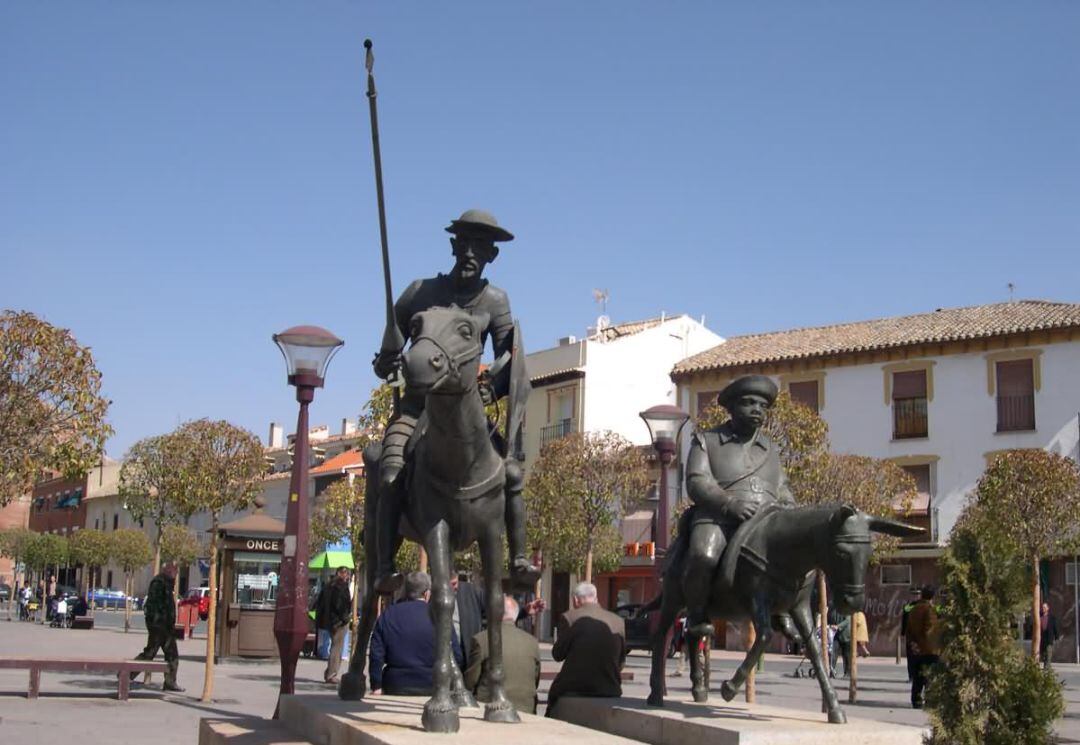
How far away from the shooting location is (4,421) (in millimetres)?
15617

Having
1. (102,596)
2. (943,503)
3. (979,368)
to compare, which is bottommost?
(102,596)

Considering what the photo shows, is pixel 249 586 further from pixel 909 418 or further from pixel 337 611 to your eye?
pixel 909 418

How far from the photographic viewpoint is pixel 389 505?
7.41m

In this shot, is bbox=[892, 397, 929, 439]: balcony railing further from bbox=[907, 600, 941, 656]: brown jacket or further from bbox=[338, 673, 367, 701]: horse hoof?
bbox=[338, 673, 367, 701]: horse hoof

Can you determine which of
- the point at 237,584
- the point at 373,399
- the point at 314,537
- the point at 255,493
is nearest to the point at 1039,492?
the point at 373,399

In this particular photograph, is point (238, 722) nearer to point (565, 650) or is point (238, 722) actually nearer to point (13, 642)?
point (565, 650)

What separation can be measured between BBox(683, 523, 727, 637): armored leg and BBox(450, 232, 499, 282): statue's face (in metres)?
2.28

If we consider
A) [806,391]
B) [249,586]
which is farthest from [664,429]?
[806,391]

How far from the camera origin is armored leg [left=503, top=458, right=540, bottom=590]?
24.5 ft

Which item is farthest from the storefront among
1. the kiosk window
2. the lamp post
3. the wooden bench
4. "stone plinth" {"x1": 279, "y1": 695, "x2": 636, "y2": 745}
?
"stone plinth" {"x1": 279, "y1": 695, "x2": 636, "y2": 745}

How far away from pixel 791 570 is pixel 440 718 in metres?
2.79

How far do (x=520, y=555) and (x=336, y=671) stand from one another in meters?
13.2

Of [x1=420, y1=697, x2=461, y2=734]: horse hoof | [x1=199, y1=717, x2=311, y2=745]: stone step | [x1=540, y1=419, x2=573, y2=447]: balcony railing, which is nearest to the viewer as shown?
[x1=420, y1=697, x2=461, y2=734]: horse hoof

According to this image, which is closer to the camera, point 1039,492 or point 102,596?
point 1039,492
